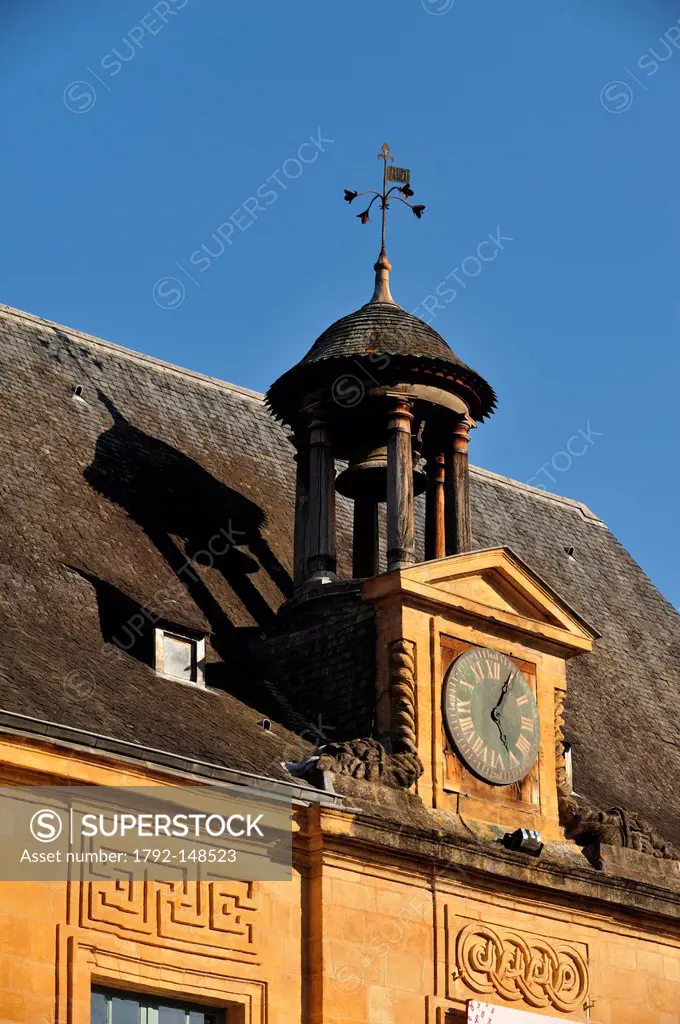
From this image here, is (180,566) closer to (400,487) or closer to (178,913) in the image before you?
(400,487)

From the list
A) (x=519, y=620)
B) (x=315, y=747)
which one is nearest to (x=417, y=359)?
(x=519, y=620)

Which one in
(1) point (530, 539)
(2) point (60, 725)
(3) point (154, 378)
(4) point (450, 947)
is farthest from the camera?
(1) point (530, 539)

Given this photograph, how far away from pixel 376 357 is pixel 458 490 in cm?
203

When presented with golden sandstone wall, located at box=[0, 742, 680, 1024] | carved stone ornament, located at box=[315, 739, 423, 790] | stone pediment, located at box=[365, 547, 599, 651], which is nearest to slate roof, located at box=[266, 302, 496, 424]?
stone pediment, located at box=[365, 547, 599, 651]

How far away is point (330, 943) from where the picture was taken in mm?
20875

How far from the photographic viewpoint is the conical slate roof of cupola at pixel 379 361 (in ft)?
82.4

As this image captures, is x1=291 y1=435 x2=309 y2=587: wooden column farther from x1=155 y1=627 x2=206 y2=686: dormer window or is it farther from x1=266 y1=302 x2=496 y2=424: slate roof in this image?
x1=155 y1=627 x2=206 y2=686: dormer window

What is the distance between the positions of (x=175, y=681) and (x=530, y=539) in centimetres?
966

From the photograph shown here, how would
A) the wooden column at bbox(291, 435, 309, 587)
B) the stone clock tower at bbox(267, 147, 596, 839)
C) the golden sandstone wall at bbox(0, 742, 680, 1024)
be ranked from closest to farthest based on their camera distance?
1. the golden sandstone wall at bbox(0, 742, 680, 1024)
2. the stone clock tower at bbox(267, 147, 596, 839)
3. the wooden column at bbox(291, 435, 309, 587)

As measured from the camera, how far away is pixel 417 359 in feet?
82.4

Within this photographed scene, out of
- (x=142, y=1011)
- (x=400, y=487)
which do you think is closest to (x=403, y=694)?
(x=400, y=487)

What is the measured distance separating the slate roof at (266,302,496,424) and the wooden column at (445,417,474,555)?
34cm

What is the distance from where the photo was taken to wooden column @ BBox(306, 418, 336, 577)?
990 inches

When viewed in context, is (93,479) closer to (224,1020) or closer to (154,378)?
(154,378)
